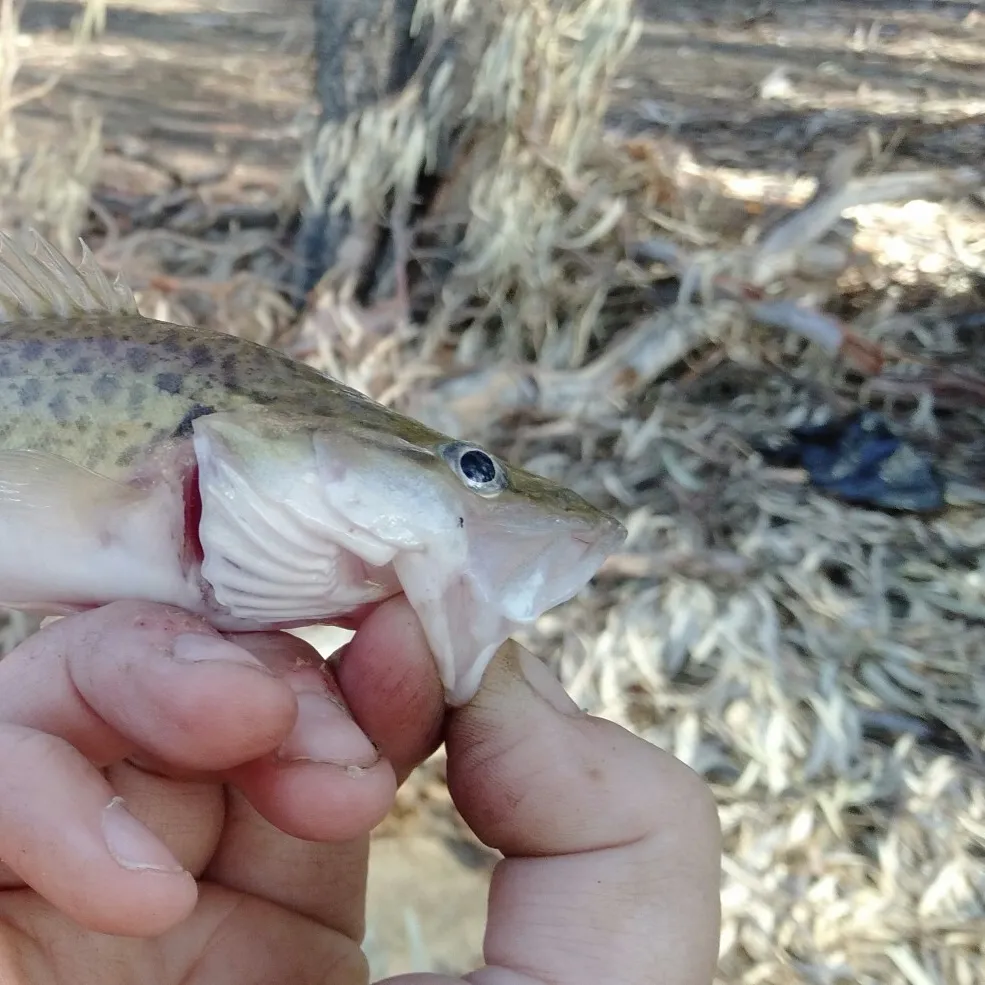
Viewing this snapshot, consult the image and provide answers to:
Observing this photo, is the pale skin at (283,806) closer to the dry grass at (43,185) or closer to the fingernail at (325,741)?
the fingernail at (325,741)

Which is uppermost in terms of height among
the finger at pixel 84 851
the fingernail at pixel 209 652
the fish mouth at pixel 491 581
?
the fish mouth at pixel 491 581

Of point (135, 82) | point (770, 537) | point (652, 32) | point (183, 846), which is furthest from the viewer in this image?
point (652, 32)

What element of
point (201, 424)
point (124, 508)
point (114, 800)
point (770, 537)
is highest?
point (201, 424)

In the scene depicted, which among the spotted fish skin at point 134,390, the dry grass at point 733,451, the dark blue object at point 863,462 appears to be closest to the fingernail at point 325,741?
the spotted fish skin at point 134,390

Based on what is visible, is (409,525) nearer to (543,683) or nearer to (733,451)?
(543,683)

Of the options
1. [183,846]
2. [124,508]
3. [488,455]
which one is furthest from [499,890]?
[124,508]

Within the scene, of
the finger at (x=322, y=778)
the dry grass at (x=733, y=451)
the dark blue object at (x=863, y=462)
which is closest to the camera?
the finger at (x=322, y=778)

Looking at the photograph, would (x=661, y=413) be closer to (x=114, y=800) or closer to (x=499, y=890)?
(x=499, y=890)
